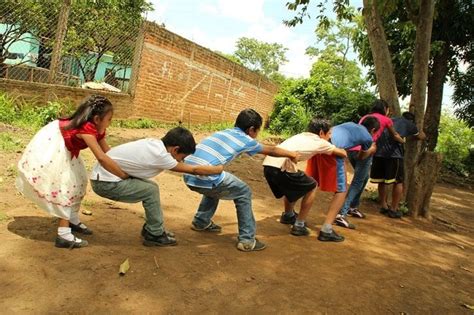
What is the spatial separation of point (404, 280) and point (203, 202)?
6.50 ft

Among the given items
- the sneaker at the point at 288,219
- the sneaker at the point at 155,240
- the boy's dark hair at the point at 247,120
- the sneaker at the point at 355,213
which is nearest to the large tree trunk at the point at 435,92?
the sneaker at the point at 355,213

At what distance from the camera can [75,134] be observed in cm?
332

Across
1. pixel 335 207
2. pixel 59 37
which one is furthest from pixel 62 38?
pixel 335 207

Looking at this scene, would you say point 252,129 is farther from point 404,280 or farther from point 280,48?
point 280,48

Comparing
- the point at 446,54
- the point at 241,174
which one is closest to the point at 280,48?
the point at 446,54

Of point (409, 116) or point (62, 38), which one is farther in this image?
point (62, 38)

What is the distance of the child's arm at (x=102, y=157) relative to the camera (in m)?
3.22

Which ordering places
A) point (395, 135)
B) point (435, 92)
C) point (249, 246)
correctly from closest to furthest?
point (249, 246) < point (395, 135) < point (435, 92)

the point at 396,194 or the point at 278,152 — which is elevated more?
the point at 278,152

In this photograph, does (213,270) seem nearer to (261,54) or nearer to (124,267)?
(124,267)

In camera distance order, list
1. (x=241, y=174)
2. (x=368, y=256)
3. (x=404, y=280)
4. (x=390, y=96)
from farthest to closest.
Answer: (x=241, y=174)
(x=390, y=96)
(x=368, y=256)
(x=404, y=280)

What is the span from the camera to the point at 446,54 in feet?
43.8

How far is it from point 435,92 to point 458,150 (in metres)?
4.76

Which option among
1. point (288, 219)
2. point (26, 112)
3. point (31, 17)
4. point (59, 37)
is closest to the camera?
point (288, 219)
